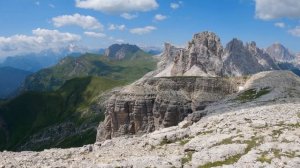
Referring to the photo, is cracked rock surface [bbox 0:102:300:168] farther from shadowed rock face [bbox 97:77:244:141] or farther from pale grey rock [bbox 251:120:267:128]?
shadowed rock face [bbox 97:77:244:141]

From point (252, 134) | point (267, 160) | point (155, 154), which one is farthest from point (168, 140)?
point (267, 160)


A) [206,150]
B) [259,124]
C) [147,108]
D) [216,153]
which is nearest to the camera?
[216,153]

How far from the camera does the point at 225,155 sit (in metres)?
39.8

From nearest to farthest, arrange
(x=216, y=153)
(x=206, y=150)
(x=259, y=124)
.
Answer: (x=216, y=153) < (x=206, y=150) < (x=259, y=124)

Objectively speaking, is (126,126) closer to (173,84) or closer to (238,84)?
(173,84)

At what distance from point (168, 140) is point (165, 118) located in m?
44.6

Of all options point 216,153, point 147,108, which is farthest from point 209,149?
point 147,108

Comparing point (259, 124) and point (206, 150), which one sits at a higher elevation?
point (259, 124)

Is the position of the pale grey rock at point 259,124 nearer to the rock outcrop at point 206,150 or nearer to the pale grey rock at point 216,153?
the rock outcrop at point 206,150

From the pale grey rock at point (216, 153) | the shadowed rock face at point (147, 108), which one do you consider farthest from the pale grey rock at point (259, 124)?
the shadowed rock face at point (147, 108)

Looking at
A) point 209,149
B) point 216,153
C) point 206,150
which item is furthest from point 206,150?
point 216,153

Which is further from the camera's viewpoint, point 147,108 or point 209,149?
point 147,108

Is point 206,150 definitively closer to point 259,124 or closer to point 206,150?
point 206,150

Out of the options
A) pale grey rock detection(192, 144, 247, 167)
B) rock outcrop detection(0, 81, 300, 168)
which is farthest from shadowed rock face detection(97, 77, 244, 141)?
pale grey rock detection(192, 144, 247, 167)
